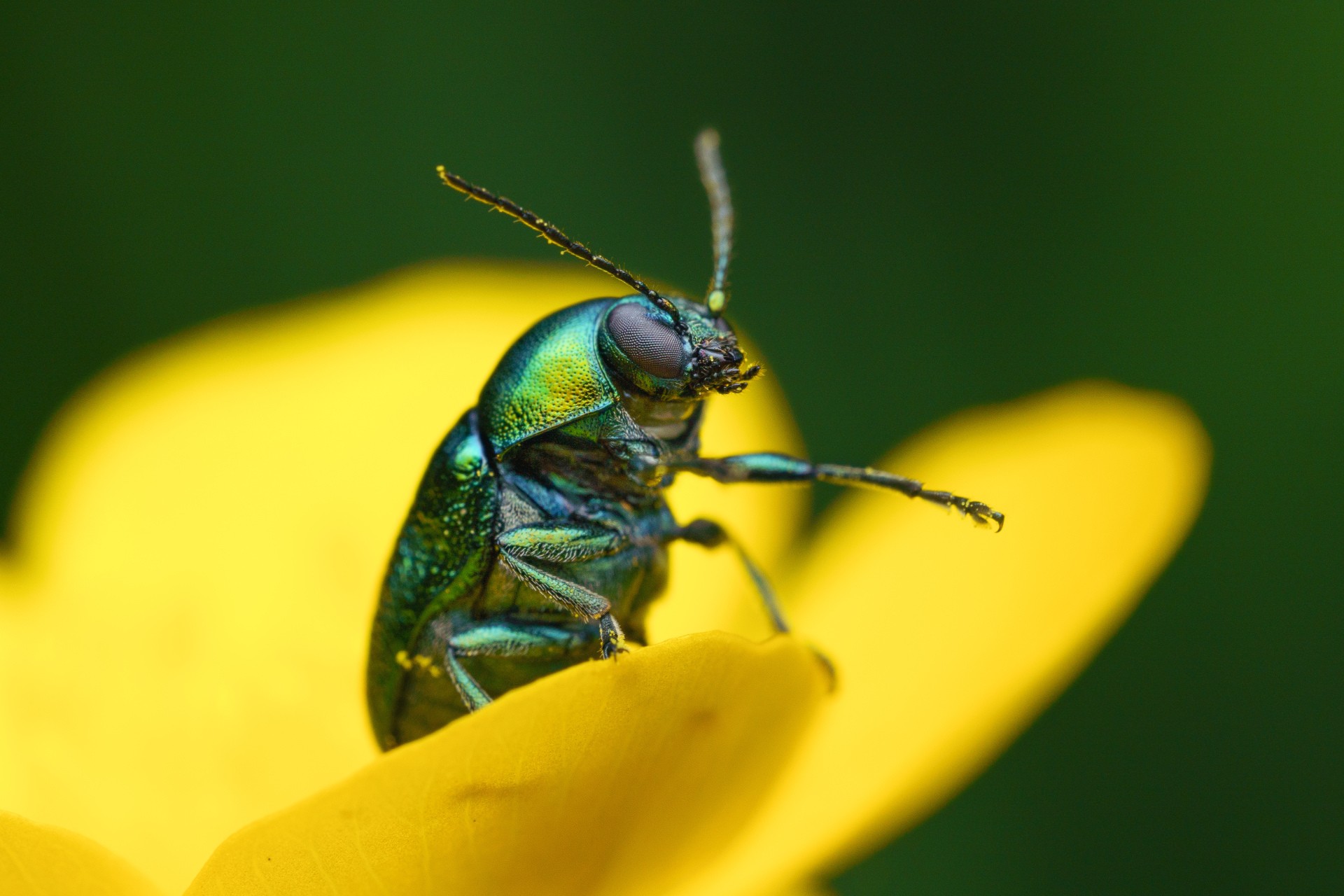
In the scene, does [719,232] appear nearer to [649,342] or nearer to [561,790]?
[649,342]

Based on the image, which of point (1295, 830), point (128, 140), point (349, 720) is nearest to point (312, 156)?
point (128, 140)

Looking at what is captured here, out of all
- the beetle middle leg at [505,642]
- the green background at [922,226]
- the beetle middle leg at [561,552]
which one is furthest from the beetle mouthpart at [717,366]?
the green background at [922,226]

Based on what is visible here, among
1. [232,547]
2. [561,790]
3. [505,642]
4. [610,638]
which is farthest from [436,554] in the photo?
[232,547]

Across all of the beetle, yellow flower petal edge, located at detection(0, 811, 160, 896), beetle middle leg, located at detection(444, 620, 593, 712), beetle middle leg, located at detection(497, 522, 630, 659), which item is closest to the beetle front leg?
the beetle

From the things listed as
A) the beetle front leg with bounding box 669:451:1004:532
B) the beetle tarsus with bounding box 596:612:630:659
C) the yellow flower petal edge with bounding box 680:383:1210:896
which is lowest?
the yellow flower petal edge with bounding box 680:383:1210:896

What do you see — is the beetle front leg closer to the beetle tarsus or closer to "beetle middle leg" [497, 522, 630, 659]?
"beetle middle leg" [497, 522, 630, 659]
